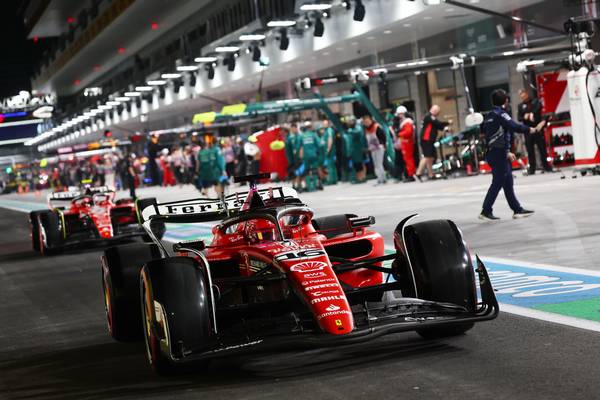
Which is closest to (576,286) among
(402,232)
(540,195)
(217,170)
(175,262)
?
(402,232)

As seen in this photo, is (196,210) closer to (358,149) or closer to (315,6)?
(315,6)

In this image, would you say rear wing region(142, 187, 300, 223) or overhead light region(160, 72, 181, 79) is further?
overhead light region(160, 72, 181, 79)

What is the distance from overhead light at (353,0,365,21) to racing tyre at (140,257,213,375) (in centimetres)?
2233

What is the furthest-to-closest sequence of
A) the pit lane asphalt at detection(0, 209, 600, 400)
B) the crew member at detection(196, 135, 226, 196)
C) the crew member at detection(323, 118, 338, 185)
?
the crew member at detection(323, 118, 338, 185)
the crew member at detection(196, 135, 226, 196)
the pit lane asphalt at detection(0, 209, 600, 400)

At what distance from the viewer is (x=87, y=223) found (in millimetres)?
18250

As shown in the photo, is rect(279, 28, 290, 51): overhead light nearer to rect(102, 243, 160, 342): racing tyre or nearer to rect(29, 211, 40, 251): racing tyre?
rect(29, 211, 40, 251): racing tyre

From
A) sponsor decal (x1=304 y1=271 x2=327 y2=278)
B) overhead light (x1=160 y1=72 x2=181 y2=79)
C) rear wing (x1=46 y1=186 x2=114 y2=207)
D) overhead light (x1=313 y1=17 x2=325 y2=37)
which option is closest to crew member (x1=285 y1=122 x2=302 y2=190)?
overhead light (x1=313 y1=17 x2=325 y2=37)

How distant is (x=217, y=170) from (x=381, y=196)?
7084 millimetres

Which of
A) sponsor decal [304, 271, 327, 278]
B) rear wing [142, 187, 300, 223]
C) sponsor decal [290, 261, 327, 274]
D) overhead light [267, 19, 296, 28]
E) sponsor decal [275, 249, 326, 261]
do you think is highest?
overhead light [267, 19, 296, 28]

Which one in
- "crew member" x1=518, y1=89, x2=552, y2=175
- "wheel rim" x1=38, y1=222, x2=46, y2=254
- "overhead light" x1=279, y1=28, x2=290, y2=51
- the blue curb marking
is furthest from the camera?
"overhead light" x1=279, y1=28, x2=290, y2=51

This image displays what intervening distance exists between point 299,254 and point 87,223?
11959mm

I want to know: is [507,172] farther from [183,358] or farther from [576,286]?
[183,358]

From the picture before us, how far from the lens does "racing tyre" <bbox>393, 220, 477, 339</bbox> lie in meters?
6.91

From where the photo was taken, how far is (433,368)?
6.21m
